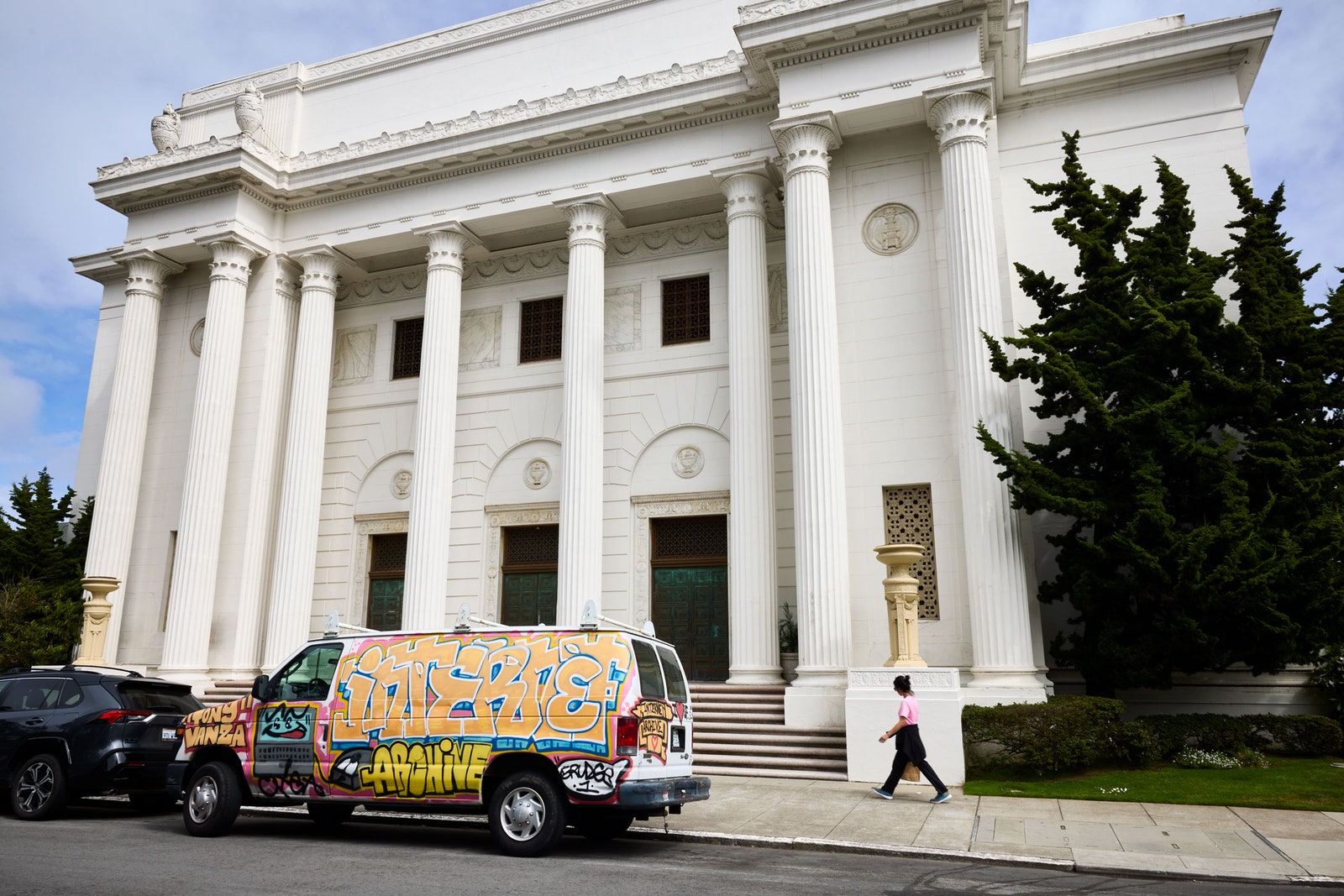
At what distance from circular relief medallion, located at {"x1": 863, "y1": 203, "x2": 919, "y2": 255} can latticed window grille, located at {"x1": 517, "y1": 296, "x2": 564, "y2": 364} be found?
7.45 m

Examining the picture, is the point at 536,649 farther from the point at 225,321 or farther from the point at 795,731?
the point at 225,321

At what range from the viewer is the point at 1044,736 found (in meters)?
12.2

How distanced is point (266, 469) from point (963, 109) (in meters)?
16.6

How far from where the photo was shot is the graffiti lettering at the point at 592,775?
7.85m

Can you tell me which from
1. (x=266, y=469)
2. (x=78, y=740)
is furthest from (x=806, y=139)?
(x=78, y=740)

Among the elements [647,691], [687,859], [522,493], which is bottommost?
[687,859]

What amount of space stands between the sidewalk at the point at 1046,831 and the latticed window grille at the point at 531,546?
9888 millimetres

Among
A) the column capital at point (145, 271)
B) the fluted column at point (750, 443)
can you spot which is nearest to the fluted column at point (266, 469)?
the column capital at point (145, 271)

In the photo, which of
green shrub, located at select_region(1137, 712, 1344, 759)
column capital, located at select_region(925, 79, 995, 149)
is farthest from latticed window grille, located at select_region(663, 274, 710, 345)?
green shrub, located at select_region(1137, 712, 1344, 759)

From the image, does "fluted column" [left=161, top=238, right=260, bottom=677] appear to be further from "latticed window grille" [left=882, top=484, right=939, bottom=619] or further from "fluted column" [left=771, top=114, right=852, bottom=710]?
"latticed window grille" [left=882, top=484, right=939, bottom=619]

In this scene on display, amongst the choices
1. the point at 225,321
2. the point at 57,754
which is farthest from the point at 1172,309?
the point at 225,321

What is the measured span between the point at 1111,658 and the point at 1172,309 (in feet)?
16.8

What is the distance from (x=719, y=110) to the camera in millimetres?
19047

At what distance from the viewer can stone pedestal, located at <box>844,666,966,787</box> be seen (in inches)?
488
